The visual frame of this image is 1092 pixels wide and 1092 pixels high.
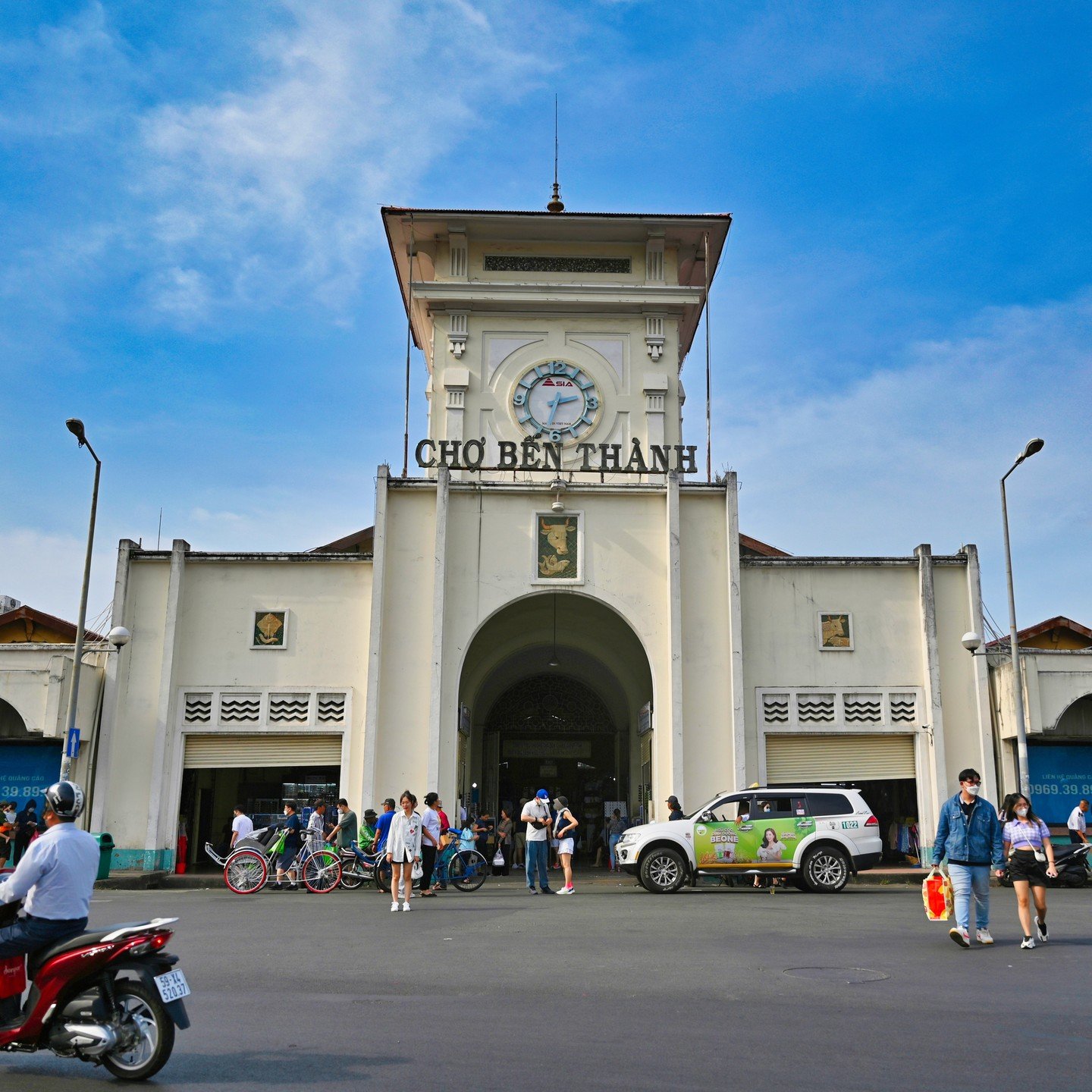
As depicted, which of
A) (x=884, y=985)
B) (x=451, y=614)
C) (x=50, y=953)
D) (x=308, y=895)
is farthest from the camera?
(x=451, y=614)

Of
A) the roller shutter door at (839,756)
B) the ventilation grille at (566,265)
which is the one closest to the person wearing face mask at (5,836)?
the roller shutter door at (839,756)

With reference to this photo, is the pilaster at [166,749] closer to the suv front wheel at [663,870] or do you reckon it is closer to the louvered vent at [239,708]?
the louvered vent at [239,708]

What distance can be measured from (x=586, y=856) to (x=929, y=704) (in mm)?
12673

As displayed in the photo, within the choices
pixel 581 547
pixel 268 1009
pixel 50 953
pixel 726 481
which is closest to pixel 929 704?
pixel 726 481

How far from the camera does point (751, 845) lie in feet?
61.6

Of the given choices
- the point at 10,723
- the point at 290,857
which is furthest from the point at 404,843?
the point at 10,723

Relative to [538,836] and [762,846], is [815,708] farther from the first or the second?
[538,836]

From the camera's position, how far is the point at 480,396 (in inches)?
1109

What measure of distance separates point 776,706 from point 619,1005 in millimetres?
16145

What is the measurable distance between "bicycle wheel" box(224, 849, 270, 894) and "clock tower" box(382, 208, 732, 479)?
37.7ft

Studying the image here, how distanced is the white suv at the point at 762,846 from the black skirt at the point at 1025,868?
23.3ft

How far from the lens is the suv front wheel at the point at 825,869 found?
61.6 ft

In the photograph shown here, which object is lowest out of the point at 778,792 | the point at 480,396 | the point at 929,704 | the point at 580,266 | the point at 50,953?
the point at 50,953

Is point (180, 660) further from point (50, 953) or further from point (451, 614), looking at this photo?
point (50, 953)
